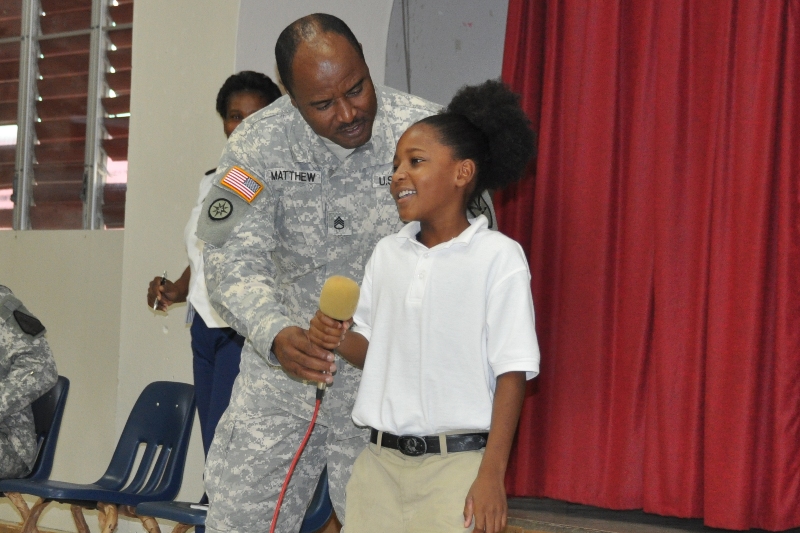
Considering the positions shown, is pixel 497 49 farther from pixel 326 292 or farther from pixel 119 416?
pixel 326 292

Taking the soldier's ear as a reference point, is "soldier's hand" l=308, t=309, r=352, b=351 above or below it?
below

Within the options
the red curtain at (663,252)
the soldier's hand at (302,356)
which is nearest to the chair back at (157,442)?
the red curtain at (663,252)

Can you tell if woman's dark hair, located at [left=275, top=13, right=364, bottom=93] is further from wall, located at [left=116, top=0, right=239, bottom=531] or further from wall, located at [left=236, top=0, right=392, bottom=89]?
wall, located at [left=116, top=0, right=239, bottom=531]

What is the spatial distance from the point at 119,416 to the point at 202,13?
2.09 m

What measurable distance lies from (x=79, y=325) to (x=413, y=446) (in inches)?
152

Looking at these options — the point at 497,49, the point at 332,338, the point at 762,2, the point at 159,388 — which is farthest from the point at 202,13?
the point at 332,338

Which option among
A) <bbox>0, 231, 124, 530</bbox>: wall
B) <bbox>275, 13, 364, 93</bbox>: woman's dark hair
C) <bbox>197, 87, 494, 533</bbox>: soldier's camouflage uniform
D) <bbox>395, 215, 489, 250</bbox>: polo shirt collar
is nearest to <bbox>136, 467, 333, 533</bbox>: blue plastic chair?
<bbox>197, 87, 494, 533</bbox>: soldier's camouflage uniform

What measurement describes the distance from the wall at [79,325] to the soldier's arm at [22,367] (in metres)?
1.02

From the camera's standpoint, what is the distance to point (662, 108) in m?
3.52

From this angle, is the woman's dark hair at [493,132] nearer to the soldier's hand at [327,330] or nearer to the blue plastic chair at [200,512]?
the soldier's hand at [327,330]

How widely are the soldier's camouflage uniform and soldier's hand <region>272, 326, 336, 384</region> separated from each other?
258 millimetres

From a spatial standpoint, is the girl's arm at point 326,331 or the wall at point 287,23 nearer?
the girl's arm at point 326,331

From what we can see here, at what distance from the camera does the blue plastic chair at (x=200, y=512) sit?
2.98 metres

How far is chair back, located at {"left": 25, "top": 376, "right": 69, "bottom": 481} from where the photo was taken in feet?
13.5
